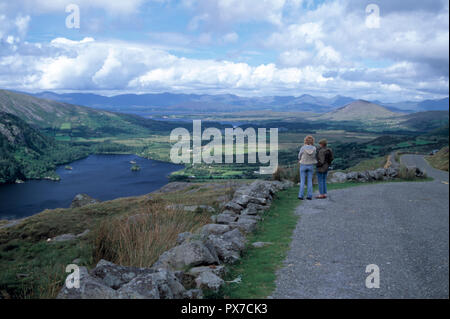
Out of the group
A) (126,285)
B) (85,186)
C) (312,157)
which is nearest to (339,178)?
(312,157)

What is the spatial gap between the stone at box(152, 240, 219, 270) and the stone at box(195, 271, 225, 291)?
706 millimetres

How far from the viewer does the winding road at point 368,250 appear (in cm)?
590

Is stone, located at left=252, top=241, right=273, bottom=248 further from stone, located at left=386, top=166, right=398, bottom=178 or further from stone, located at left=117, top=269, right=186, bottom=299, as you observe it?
stone, located at left=386, top=166, right=398, bottom=178

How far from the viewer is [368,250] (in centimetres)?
793

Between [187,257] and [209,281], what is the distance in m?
1.05

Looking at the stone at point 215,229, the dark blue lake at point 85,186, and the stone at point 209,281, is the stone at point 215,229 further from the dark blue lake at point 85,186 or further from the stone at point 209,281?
the dark blue lake at point 85,186

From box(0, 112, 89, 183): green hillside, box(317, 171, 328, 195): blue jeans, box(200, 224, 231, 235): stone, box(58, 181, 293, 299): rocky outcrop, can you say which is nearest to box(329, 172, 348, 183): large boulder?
box(317, 171, 328, 195): blue jeans

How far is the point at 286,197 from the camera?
1585 centimetres

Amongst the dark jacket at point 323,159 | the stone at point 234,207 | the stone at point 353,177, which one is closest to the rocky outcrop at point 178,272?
the stone at point 234,207

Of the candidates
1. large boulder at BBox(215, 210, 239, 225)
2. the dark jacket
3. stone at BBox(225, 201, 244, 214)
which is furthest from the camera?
the dark jacket

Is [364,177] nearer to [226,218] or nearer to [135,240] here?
[226,218]

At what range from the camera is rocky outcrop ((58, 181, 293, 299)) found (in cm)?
459
